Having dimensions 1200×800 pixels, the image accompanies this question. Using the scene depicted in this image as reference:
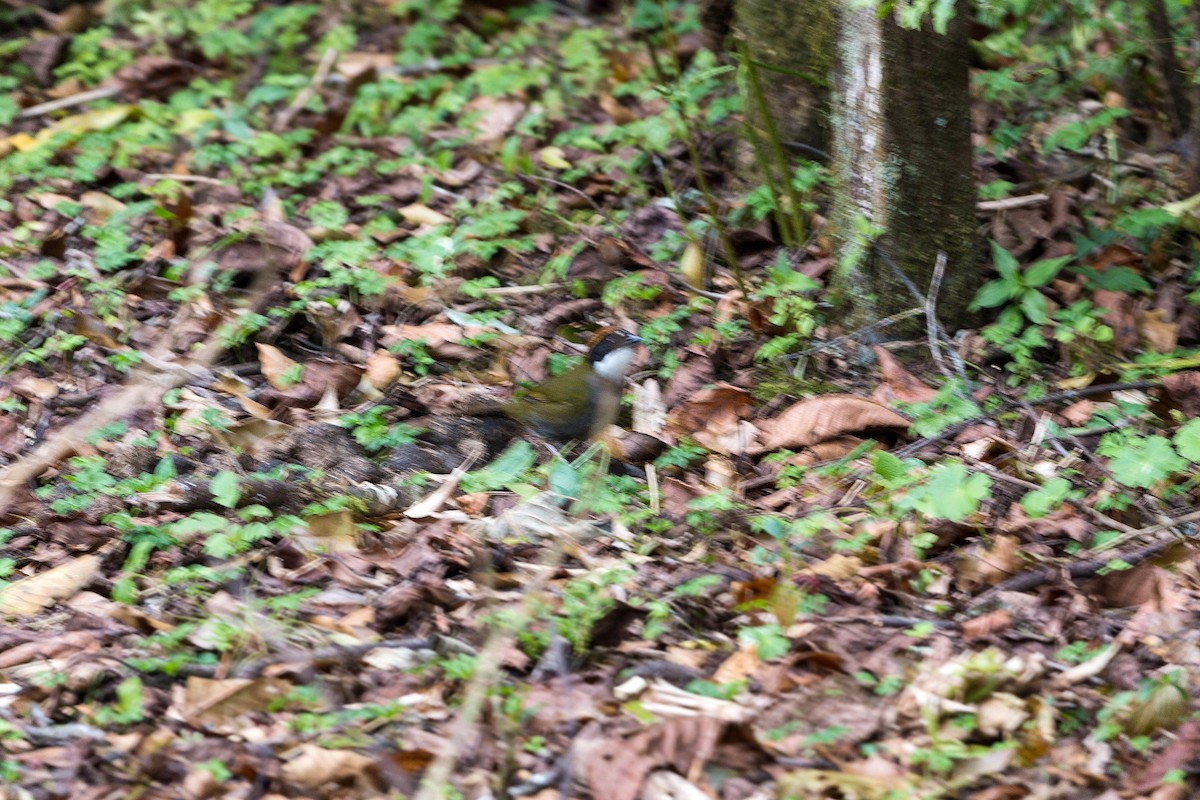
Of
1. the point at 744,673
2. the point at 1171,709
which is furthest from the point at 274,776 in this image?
the point at 1171,709

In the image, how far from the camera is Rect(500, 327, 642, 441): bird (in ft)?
14.3

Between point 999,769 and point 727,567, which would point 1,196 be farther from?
point 999,769

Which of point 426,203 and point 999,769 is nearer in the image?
point 999,769

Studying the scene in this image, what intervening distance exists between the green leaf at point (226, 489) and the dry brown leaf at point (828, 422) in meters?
1.69

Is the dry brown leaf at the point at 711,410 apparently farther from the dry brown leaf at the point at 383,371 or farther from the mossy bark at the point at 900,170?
the dry brown leaf at the point at 383,371

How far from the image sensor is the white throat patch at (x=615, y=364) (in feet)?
14.9

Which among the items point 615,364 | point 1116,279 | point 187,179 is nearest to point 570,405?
point 615,364

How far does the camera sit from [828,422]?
13.7ft

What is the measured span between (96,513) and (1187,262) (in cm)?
410

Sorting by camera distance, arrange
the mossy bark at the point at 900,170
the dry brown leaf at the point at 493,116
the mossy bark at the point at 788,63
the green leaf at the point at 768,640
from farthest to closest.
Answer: the dry brown leaf at the point at 493,116 → the mossy bark at the point at 788,63 → the mossy bark at the point at 900,170 → the green leaf at the point at 768,640

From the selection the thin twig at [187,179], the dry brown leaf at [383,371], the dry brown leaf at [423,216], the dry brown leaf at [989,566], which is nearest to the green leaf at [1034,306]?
the dry brown leaf at [989,566]

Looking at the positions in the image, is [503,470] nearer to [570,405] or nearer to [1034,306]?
[570,405]

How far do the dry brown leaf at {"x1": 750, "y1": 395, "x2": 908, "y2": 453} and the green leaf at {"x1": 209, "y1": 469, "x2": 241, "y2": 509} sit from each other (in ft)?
5.53

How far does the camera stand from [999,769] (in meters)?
2.88
